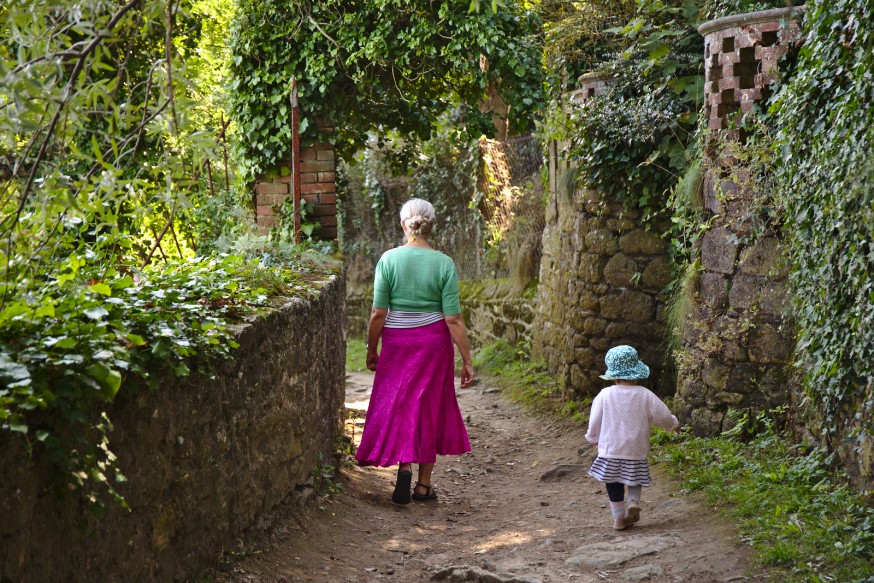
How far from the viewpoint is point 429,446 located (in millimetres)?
5828

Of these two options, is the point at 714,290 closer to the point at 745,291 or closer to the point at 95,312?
the point at 745,291

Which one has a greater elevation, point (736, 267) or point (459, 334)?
point (736, 267)

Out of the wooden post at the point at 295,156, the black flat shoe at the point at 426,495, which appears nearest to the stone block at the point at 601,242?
the wooden post at the point at 295,156

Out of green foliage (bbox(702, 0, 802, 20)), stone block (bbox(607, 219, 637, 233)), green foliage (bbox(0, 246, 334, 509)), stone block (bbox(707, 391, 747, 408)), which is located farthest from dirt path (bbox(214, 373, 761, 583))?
green foliage (bbox(702, 0, 802, 20))

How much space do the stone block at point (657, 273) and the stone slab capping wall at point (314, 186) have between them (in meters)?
3.12

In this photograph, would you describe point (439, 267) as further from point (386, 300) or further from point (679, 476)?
point (679, 476)

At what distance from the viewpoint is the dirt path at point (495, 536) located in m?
4.12

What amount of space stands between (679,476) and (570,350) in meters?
2.97

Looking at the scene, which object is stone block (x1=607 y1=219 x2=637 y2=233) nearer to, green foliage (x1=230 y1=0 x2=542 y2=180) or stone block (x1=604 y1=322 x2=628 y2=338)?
stone block (x1=604 y1=322 x2=628 y2=338)

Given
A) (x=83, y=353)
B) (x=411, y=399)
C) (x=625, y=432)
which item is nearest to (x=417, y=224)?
(x=411, y=399)

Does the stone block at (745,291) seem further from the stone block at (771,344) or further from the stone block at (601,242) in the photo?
the stone block at (601,242)

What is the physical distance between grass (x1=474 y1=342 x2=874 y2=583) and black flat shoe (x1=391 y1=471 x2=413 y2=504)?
1.73 metres

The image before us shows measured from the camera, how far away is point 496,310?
41.5 feet

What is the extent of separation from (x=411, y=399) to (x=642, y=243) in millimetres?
3125
